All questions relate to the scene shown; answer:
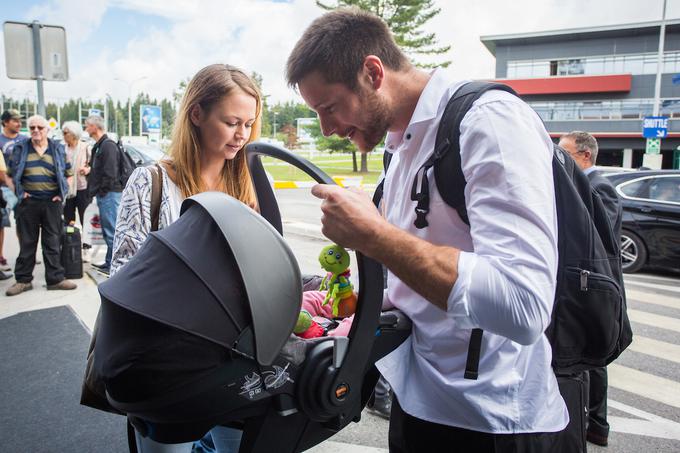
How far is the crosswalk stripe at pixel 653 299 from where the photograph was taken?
6129 mm

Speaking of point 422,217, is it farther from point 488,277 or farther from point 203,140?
point 203,140

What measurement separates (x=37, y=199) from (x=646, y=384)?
21.6ft

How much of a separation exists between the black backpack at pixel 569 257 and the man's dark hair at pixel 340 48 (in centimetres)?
28

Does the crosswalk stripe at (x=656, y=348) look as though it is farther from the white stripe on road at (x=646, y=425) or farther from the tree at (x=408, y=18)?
the tree at (x=408, y=18)

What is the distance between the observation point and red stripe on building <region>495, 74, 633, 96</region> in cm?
3656

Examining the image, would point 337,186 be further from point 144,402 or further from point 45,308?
point 45,308

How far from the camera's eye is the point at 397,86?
1.44m

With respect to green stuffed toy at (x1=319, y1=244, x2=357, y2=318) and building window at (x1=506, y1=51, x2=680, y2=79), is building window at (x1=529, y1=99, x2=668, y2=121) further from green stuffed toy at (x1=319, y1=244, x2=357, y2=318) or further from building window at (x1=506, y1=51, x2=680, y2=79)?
green stuffed toy at (x1=319, y1=244, x2=357, y2=318)

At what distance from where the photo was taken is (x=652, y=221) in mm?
7320

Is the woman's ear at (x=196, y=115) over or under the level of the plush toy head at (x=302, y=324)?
over

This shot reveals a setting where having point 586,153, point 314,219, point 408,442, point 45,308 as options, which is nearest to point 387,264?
point 408,442

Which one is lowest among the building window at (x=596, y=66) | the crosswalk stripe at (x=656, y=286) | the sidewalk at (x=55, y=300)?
the crosswalk stripe at (x=656, y=286)

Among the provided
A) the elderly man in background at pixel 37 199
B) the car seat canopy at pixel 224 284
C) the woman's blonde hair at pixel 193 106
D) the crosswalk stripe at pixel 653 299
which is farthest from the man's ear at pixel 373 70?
the crosswalk stripe at pixel 653 299

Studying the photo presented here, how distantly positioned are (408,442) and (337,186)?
0.82 m
